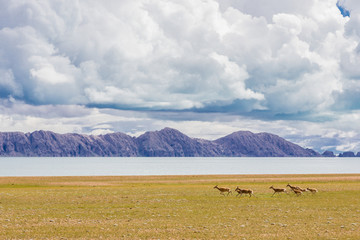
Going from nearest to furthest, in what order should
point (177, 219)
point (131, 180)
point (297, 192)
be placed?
point (177, 219) < point (297, 192) < point (131, 180)

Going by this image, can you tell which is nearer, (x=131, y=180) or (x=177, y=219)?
(x=177, y=219)

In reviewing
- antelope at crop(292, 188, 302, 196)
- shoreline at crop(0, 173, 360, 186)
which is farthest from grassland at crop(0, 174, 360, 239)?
shoreline at crop(0, 173, 360, 186)

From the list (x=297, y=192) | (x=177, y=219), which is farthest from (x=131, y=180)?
(x=177, y=219)

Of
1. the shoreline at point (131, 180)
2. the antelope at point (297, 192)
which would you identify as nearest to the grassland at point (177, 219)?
the antelope at point (297, 192)

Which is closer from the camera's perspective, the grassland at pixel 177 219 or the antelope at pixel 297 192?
the grassland at pixel 177 219

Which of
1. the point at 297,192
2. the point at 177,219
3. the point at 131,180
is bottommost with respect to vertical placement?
the point at 131,180

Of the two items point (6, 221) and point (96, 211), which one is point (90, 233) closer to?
point (6, 221)

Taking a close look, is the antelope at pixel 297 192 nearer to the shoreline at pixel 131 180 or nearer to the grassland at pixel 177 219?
the grassland at pixel 177 219

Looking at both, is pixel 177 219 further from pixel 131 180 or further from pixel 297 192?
pixel 131 180

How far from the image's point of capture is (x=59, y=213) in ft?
101

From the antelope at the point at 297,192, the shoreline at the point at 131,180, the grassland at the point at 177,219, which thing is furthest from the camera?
the shoreline at the point at 131,180

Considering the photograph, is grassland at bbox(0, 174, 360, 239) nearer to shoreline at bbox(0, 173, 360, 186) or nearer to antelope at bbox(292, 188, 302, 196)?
antelope at bbox(292, 188, 302, 196)

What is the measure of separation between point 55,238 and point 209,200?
21260mm

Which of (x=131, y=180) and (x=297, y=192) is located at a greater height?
(x=297, y=192)
